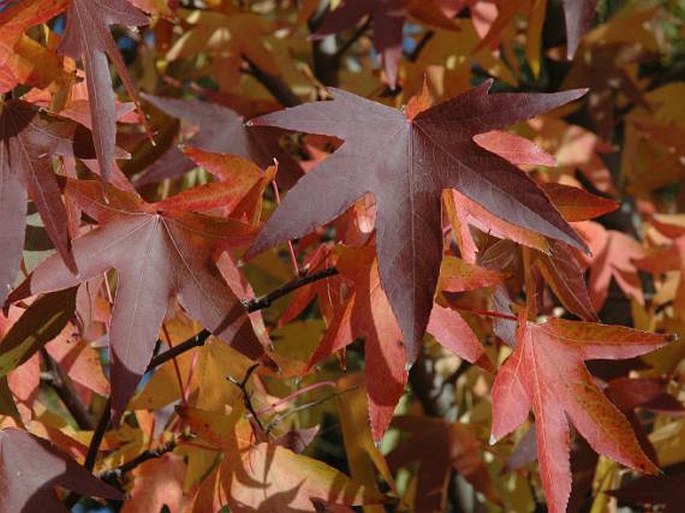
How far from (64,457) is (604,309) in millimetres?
1036

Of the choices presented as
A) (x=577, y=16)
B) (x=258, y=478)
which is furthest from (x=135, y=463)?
(x=577, y=16)

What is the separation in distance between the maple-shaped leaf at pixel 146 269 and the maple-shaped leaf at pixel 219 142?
12.9 inches

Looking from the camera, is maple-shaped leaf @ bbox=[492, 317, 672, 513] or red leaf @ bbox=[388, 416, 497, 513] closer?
maple-shaped leaf @ bbox=[492, 317, 672, 513]

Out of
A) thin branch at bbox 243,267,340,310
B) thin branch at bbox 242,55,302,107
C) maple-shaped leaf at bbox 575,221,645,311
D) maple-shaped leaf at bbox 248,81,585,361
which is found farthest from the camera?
thin branch at bbox 242,55,302,107

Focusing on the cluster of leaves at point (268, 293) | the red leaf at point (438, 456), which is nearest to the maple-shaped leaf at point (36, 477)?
the cluster of leaves at point (268, 293)

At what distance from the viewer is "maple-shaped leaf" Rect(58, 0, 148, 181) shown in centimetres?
71

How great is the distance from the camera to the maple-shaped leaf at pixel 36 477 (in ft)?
2.49

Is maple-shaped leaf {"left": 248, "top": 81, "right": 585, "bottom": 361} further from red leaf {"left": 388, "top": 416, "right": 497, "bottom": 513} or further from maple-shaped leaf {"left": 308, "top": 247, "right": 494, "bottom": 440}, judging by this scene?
red leaf {"left": 388, "top": 416, "right": 497, "bottom": 513}

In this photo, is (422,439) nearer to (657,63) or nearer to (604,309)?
(604,309)

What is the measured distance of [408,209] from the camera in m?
0.72

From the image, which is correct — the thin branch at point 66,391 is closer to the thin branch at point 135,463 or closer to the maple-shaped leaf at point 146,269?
the thin branch at point 135,463

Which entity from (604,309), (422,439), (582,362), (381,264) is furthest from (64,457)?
(604,309)

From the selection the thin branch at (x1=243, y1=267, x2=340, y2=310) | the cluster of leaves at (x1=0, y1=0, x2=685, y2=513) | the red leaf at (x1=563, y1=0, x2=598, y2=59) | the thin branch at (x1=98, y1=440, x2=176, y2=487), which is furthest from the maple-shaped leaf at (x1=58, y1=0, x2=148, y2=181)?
the red leaf at (x1=563, y1=0, x2=598, y2=59)

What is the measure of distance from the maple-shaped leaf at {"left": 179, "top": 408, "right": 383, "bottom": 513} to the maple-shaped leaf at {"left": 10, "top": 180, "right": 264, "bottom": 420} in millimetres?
101
